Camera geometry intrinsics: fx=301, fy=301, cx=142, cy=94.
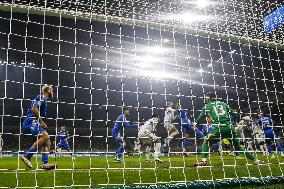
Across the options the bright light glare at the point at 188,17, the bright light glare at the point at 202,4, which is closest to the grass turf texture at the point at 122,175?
the bright light glare at the point at 188,17

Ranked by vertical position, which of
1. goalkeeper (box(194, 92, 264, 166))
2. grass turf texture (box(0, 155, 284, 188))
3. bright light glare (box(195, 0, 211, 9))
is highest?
bright light glare (box(195, 0, 211, 9))

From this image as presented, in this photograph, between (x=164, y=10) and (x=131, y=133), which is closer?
(x=164, y=10)

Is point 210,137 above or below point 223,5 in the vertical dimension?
below

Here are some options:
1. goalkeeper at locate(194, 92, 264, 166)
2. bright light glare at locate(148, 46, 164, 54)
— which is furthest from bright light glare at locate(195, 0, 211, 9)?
goalkeeper at locate(194, 92, 264, 166)

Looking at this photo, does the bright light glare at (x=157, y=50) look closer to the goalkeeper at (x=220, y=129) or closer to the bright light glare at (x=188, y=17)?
the bright light glare at (x=188, y=17)

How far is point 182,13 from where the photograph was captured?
259 inches

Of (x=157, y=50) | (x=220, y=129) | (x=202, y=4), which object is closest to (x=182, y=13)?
(x=202, y=4)

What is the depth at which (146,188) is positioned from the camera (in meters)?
3.90

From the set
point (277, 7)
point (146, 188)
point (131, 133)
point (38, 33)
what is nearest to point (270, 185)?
point (146, 188)

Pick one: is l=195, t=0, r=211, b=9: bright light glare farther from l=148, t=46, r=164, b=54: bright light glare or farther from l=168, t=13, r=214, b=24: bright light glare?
l=148, t=46, r=164, b=54: bright light glare

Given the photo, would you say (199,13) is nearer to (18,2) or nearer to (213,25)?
(213,25)

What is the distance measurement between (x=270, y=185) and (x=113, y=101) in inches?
1020

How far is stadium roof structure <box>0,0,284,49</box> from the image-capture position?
5312 mm

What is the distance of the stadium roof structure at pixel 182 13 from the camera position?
5312mm
